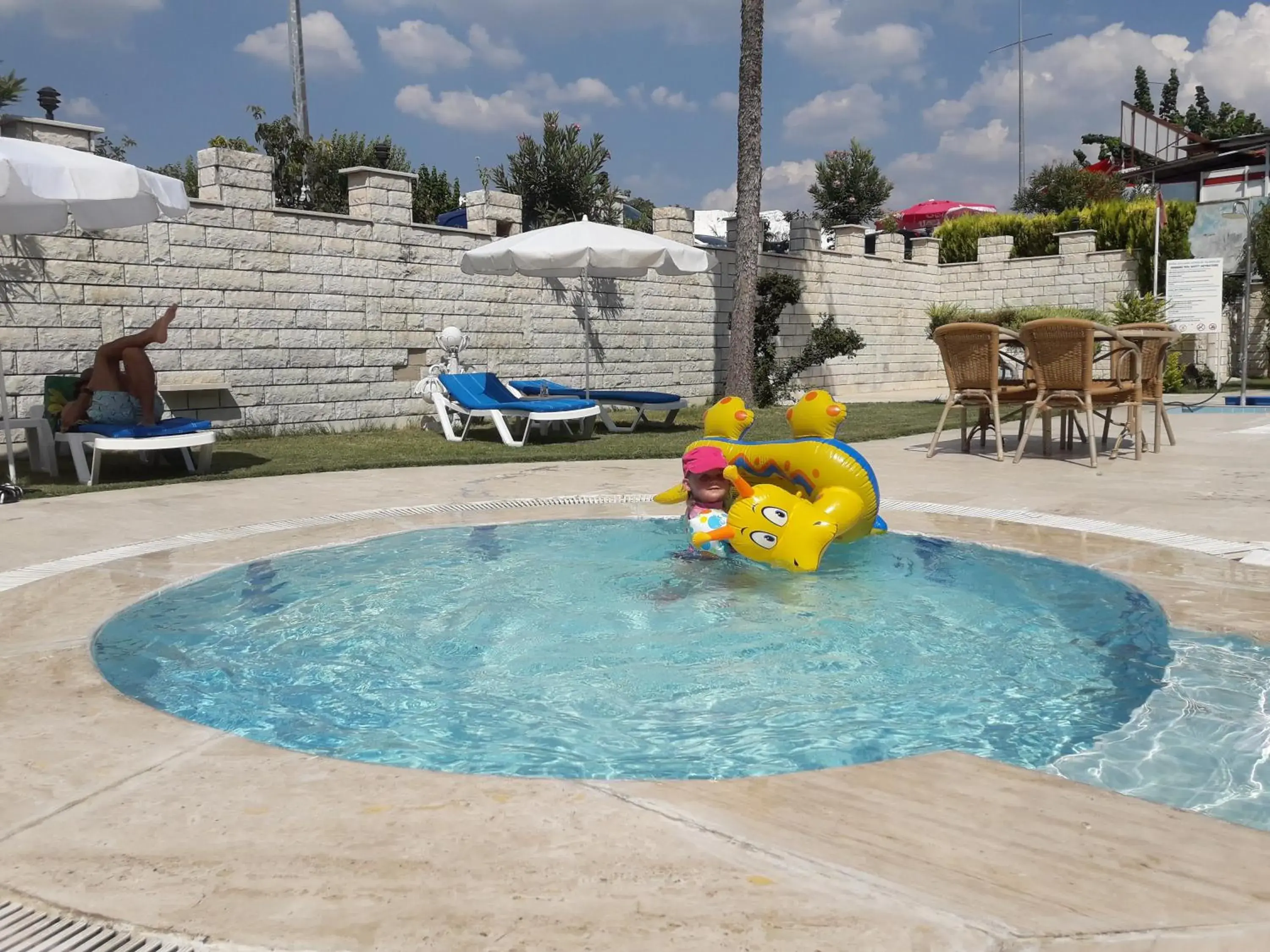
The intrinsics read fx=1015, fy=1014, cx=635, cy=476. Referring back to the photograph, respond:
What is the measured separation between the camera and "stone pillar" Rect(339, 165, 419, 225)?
11867 mm

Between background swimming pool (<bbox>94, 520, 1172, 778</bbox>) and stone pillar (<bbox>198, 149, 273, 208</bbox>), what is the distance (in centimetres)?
686

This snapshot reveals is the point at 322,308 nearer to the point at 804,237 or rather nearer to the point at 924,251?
the point at 804,237

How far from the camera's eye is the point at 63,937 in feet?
5.39

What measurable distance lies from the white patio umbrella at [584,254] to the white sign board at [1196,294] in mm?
9166

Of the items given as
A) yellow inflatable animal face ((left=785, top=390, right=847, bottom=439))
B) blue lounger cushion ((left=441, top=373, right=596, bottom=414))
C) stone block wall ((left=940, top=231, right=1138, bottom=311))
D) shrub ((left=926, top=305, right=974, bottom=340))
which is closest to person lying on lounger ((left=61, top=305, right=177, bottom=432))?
blue lounger cushion ((left=441, top=373, right=596, bottom=414))

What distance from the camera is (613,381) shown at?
15047 mm

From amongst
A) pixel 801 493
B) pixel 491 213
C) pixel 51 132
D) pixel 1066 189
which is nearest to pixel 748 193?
pixel 491 213

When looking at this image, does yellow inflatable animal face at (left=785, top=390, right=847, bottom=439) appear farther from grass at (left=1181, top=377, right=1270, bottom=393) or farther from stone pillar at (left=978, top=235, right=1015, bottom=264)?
stone pillar at (left=978, top=235, right=1015, bottom=264)

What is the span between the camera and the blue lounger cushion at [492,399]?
10.4 metres

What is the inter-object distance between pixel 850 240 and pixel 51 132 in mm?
14826

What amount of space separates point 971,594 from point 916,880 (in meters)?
2.84

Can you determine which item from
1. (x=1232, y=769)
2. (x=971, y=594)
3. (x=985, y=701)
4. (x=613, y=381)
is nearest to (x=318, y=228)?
(x=613, y=381)

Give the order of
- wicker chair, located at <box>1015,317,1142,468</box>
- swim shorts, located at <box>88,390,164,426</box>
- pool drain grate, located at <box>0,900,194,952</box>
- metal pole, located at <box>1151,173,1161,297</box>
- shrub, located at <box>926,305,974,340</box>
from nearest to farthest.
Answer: pool drain grate, located at <box>0,900,194,952</box>, wicker chair, located at <box>1015,317,1142,468</box>, swim shorts, located at <box>88,390,164,426</box>, metal pole, located at <box>1151,173,1161,297</box>, shrub, located at <box>926,305,974,340</box>

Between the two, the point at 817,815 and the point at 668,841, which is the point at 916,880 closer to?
the point at 817,815
